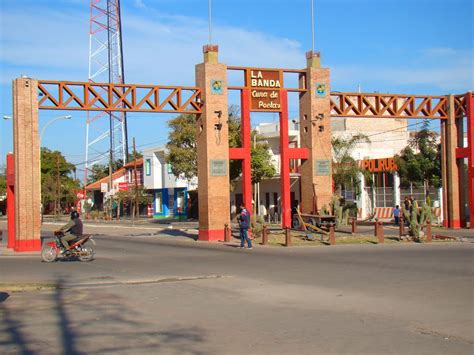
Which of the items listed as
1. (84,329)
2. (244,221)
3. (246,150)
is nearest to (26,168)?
(244,221)

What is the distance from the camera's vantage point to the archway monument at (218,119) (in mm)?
27812

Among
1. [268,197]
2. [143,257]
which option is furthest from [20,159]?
[268,197]

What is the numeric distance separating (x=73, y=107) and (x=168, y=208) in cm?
4184

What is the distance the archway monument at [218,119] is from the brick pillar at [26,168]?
0.13ft

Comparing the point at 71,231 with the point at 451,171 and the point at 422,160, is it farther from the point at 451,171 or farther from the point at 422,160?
the point at 422,160

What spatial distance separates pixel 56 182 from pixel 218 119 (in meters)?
57.1

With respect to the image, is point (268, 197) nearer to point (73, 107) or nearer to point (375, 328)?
point (73, 107)

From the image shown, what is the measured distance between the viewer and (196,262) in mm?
21062

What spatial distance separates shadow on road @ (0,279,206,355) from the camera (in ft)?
28.4

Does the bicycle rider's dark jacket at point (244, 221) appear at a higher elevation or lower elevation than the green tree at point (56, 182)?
lower

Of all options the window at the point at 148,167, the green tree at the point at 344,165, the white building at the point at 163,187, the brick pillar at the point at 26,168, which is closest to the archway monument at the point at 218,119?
the brick pillar at the point at 26,168

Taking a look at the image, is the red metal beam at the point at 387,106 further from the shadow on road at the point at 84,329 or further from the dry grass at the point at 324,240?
the shadow on road at the point at 84,329

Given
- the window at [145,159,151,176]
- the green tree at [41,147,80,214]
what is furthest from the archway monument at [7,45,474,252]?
the green tree at [41,147,80,214]

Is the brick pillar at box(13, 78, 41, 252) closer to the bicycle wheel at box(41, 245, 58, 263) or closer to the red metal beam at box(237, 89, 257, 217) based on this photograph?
the bicycle wheel at box(41, 245, 58, 263)
